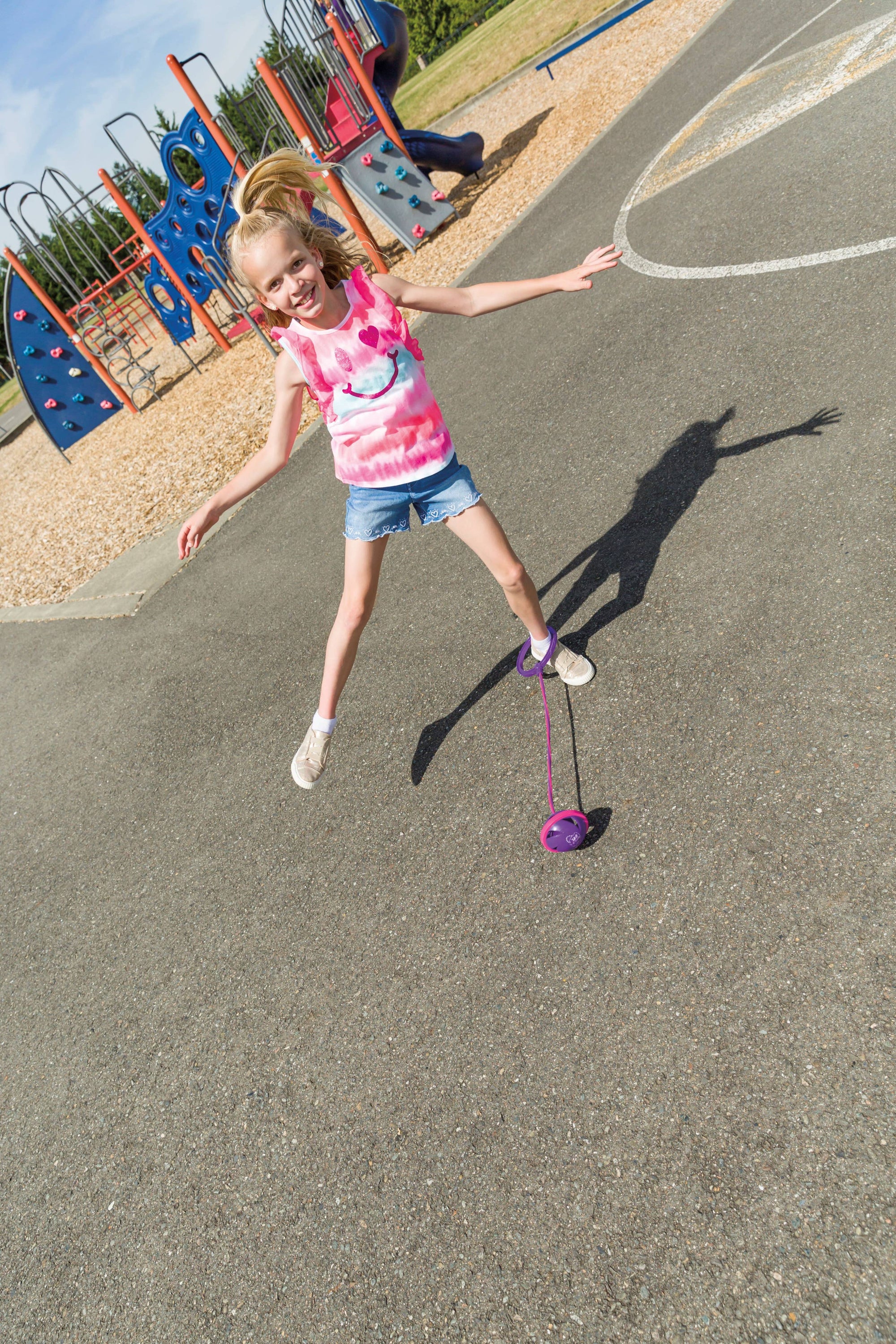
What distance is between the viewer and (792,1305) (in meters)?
1.87

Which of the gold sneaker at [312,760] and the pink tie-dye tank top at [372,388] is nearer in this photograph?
the pink tie-dye tank top at [372,388]

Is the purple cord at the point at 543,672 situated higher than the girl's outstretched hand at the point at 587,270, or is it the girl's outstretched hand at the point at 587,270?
the girl's outstretched hand at the point at 587,270

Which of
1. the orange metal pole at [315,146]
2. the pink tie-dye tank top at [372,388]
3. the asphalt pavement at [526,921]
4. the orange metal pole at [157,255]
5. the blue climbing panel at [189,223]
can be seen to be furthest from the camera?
the orange metal pole at [157,255]

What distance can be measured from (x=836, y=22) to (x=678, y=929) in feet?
42.0

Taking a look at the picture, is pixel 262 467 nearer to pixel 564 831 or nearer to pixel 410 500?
pixel 410 500

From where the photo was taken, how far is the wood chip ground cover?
9078 millimetres

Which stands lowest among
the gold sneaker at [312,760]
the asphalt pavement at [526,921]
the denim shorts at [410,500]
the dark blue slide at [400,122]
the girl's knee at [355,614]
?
the asphalt pavement at [526,921]

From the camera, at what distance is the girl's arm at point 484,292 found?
319 centimetres

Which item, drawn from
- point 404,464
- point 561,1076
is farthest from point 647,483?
point 561,1076

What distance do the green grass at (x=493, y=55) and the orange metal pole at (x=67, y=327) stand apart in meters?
12.2

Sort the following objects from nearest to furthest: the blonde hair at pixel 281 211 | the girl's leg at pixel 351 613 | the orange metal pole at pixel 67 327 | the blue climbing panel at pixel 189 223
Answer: the blonde hair at pixel 281 211 < the girl's leg at pixel 351 613 < the blue climbing panel at pixel 189 223 < the orange metal pole at pixel 67 327

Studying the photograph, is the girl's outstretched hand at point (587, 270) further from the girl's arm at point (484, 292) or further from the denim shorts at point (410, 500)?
the denim shorts at point (410, 500)

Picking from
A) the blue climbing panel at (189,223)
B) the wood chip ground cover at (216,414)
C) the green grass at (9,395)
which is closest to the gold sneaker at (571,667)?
the wood chip ground cover at (216,414)

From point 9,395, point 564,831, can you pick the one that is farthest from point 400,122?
point 9,395
